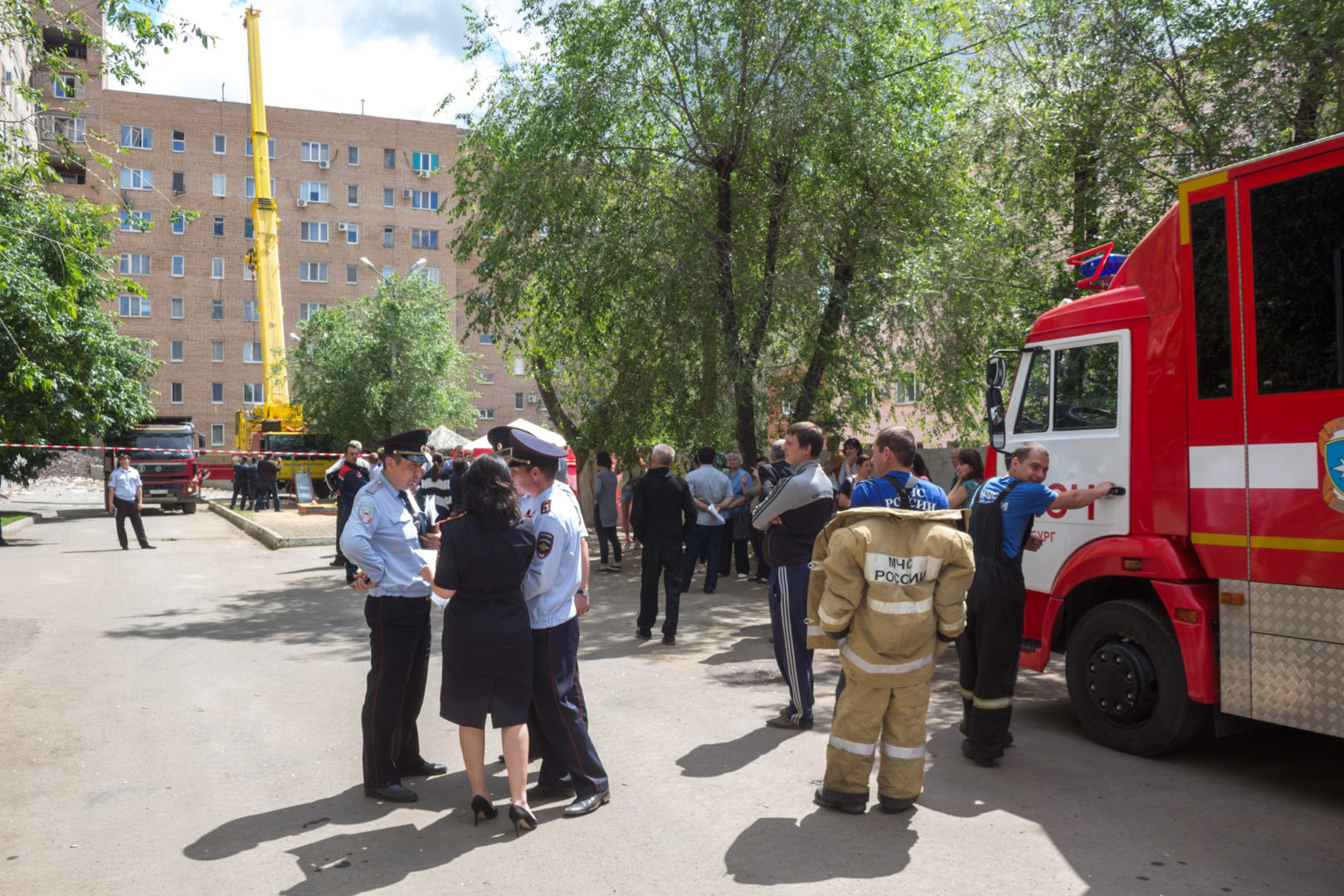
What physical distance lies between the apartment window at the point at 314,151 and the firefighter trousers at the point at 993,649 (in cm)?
6155

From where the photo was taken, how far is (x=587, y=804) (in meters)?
4.98

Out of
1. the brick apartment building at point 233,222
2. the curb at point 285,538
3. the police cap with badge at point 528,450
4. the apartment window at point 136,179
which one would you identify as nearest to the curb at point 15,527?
the curb at point 285,538

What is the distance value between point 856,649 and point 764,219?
11.2 metres

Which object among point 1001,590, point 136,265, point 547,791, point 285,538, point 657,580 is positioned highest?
point 136,265

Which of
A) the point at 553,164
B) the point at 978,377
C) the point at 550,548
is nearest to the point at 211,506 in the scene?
the point at 553,164

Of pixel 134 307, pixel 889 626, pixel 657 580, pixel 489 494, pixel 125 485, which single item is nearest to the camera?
pixel 489 494

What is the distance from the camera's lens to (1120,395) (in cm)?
622

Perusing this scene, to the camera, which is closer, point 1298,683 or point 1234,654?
point 1298,683

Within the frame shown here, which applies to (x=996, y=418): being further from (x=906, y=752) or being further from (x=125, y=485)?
(x=125, y=485)

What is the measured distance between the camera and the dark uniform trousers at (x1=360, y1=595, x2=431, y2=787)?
5168mm

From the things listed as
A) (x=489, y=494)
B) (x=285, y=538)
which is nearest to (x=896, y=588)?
(x=489, y=494)

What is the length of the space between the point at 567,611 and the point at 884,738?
5.57 ft

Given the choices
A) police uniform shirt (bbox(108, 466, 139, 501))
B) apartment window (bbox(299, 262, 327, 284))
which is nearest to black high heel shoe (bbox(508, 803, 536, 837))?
police uniform shirt (bbox(108, 466, 139, 501))

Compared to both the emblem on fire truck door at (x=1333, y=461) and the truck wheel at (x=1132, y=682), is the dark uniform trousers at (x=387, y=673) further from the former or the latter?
the emblem on fire truck door at (x=1333, y=461)
